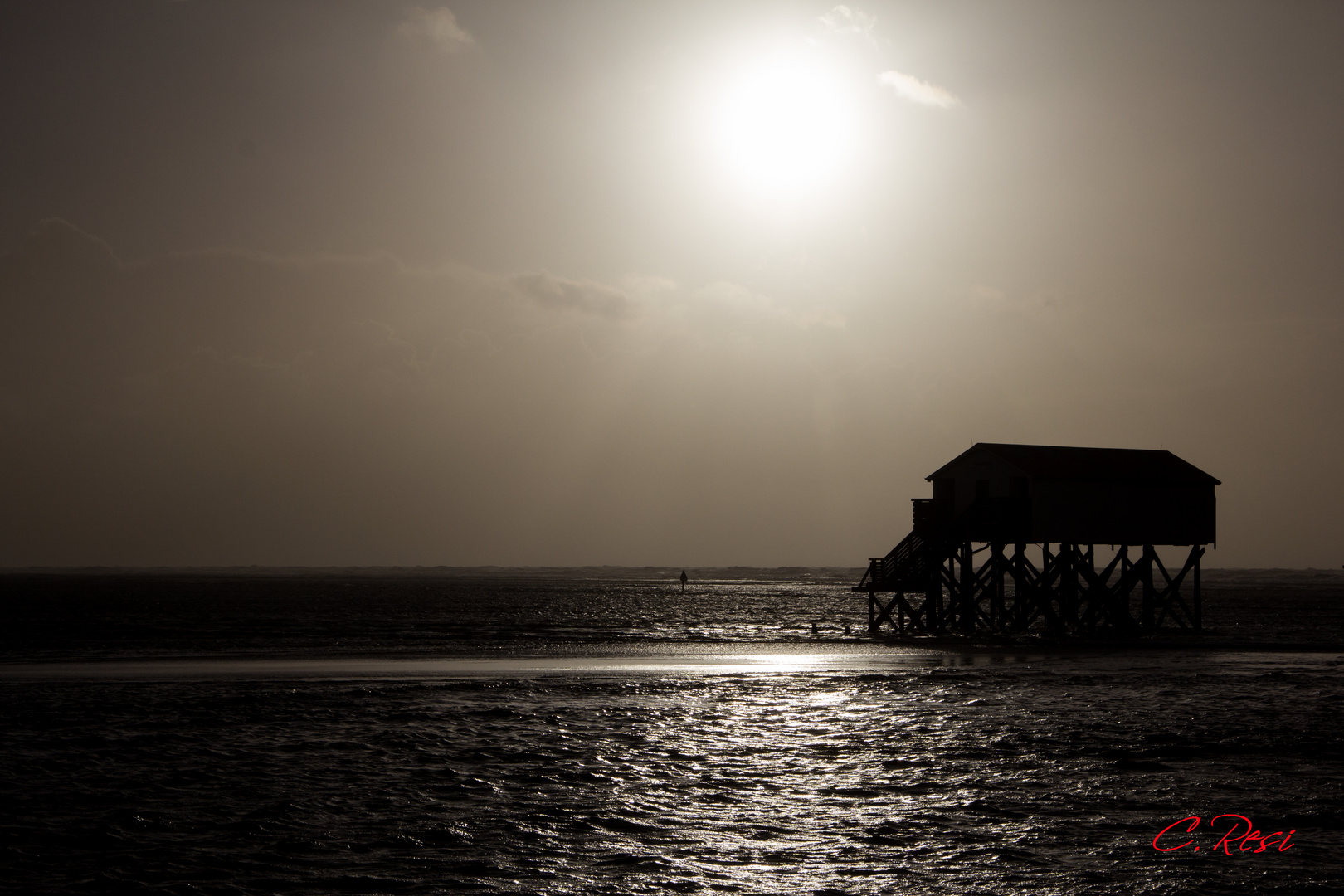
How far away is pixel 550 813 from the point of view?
1581 cm

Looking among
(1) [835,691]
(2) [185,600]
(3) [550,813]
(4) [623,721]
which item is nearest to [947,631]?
(1) [835,691]

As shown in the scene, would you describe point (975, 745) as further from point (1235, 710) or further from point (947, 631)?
point (947, 631)

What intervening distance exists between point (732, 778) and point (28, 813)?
10176mm

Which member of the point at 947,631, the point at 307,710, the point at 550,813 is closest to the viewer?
the point at 550,813

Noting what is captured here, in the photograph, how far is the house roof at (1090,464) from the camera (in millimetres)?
46531

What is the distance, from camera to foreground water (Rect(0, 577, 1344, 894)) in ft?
42.4

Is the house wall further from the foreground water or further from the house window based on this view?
the foreground water

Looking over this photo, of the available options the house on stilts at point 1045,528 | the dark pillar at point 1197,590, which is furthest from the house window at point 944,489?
the dark pillar at point 1197,590

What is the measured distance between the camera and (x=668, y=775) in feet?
59.9
